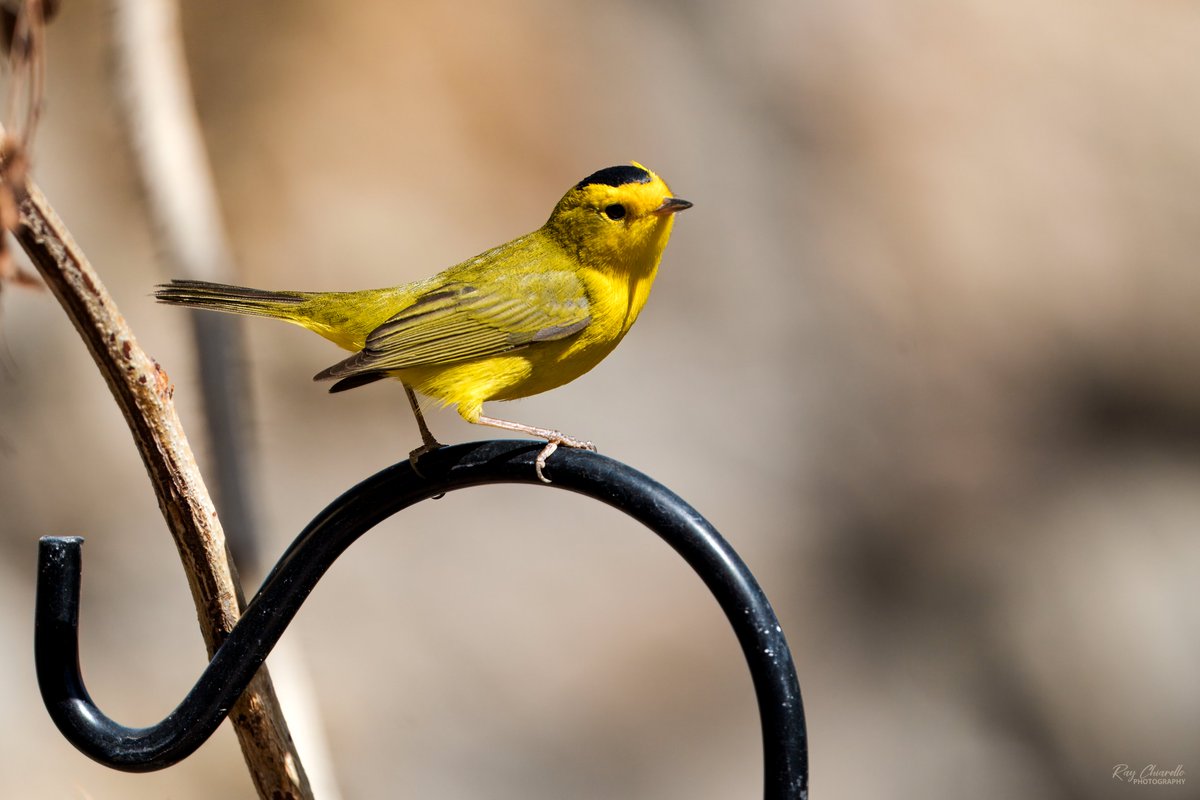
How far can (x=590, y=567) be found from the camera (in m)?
5.95

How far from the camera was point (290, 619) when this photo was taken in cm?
216

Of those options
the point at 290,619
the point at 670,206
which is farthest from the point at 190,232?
the point at 290,619

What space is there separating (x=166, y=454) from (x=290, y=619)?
0.41 meters

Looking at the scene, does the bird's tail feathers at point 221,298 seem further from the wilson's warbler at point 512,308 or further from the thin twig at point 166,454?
the thin twig at point 166,454

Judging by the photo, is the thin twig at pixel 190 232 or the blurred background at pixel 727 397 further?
the blurred background at pixel 727 397

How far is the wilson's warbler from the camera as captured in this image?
3092 mm

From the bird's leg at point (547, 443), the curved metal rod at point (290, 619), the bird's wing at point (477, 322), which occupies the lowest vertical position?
the curved metal rod at point (290, 619)

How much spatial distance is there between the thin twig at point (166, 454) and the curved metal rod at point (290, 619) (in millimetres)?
91

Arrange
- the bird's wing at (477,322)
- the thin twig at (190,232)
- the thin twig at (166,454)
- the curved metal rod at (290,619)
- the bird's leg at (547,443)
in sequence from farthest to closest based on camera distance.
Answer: the thin twig at (190,232), the bird's wing at (477,322), the bird's leg at (547,443), the curved metal rod at (290,619), the thin twig at (166,454)

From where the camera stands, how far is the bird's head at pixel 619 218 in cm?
316

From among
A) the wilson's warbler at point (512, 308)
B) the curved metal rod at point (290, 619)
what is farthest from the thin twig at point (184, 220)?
the curved metal rod at point (290, 619)

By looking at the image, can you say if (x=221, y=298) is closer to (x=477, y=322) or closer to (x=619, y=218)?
(x=477, y=322)

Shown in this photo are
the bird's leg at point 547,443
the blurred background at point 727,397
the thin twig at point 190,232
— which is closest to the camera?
the bird's leg at point 547,443

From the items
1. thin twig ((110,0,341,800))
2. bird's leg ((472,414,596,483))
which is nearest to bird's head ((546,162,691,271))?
bird's leg ((472,414,596,483))
